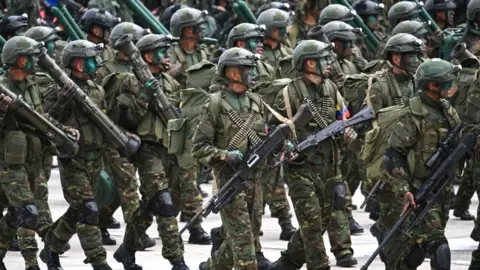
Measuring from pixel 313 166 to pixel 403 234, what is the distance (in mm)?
1119

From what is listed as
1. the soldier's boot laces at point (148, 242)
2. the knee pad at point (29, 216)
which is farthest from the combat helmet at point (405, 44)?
the knee pad at point (29, 216)

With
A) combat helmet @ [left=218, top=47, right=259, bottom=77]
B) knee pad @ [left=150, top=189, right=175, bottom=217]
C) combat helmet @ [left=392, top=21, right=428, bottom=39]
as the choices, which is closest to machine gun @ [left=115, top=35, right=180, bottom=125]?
knee pad @ [left=150, top=189, right=175, bottom=217]

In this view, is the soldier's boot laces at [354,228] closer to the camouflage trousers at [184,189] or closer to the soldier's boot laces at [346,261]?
the camouflage trousers at [184,189]

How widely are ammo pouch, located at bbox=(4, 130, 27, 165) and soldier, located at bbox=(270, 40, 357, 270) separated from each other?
232cm

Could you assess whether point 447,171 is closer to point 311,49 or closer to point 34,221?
point 311,49

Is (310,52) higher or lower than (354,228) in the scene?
higher

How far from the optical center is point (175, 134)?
17.2m

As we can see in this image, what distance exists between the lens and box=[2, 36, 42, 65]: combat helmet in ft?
55.6

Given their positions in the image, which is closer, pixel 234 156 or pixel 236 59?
pixel 234 156

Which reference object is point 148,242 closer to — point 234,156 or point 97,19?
point 97,19

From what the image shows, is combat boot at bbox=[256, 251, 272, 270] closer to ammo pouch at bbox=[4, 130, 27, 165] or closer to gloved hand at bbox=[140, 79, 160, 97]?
gloved hand at bbox=[140, 79, 160, 97]

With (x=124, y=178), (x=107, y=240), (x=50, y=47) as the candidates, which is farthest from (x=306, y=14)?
(x=124, y=178)

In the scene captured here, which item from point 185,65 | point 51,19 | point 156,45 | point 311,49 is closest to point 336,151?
point 311,49

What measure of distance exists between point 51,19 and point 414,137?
1120cm
